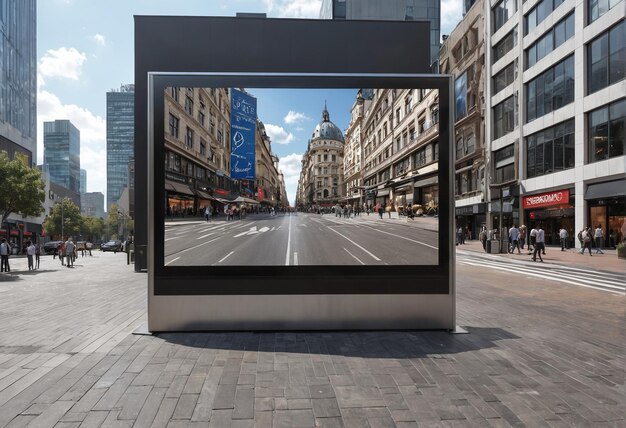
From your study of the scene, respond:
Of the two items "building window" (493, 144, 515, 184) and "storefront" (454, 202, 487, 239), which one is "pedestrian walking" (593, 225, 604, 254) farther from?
"storefront" (454, 202, 487, 239)

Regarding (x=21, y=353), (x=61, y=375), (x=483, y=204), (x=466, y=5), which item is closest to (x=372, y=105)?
(x=61, y=375)

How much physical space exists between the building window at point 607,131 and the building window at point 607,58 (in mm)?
1609

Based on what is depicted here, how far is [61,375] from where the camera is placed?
4594 millimetres

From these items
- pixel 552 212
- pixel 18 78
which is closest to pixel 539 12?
pixel 552 212

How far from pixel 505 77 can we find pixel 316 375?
38.2 m

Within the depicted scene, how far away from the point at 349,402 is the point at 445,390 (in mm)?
1152

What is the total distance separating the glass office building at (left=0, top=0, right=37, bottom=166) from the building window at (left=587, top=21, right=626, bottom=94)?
59.5m

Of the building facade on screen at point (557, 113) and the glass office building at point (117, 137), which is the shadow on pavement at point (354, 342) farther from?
the glass office building at point (117, 137)

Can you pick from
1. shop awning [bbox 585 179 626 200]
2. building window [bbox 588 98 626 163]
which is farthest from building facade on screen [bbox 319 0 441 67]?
shop awning [bbox 585 179 626 200]

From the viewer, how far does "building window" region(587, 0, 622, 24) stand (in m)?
22.3

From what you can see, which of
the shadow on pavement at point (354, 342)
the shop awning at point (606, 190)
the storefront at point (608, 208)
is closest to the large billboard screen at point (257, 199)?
the shadow on pavement at point (354, 342)

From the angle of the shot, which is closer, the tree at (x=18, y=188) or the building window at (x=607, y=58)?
the building window at (x=607, y=58)

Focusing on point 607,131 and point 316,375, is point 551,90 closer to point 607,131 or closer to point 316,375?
point 607,131

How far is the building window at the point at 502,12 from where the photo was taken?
109 feet
